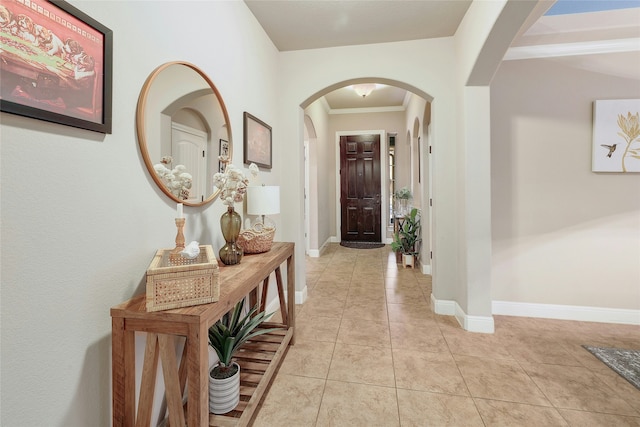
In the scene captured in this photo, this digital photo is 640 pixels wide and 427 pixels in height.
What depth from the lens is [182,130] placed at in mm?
1411

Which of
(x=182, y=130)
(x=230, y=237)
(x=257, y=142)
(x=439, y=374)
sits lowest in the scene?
(x=439, y=374)

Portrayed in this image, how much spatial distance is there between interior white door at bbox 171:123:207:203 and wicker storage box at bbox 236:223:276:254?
38cm

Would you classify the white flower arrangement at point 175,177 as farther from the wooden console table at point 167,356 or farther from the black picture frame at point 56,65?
the wooden console table at point 167,356

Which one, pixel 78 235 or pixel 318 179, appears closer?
pixel 78 235

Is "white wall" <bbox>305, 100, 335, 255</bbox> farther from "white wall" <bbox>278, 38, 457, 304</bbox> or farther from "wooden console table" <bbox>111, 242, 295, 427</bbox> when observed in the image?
"wooden console table" <bbox>111, 242, 295, 427</bbox>

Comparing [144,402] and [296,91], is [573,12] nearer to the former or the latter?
[296,91]

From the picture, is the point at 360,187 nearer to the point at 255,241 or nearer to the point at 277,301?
the point at 277,301

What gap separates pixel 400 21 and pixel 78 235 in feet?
8.86

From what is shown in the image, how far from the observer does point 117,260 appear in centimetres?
106

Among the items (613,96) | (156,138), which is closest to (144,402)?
(156,138)

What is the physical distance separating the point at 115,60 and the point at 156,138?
1.01 ft

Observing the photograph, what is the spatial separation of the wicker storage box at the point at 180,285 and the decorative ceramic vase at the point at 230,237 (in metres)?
0.46

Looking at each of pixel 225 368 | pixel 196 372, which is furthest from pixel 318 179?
pixel 196 372

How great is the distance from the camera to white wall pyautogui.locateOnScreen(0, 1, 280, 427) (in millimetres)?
763
